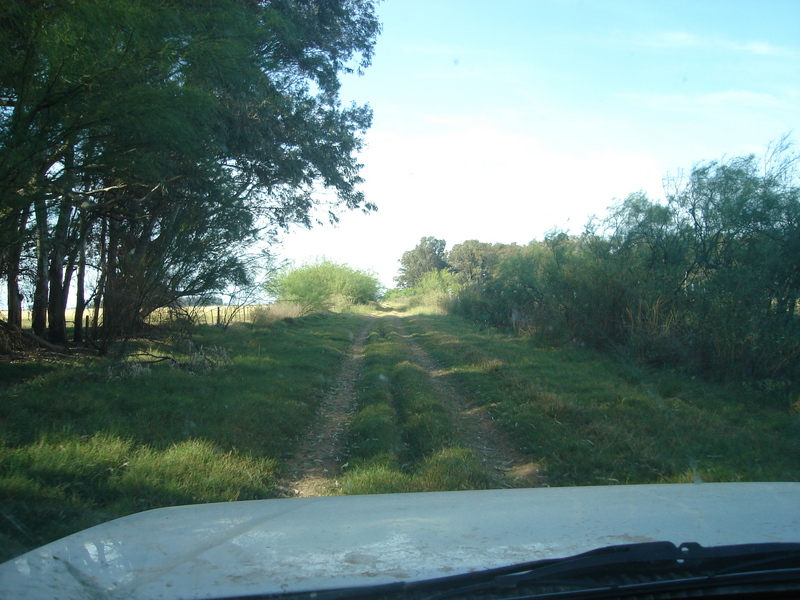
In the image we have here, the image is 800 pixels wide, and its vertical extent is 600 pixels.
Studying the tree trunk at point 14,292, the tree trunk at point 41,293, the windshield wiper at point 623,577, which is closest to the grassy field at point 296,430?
the tree trunk at point 14,292

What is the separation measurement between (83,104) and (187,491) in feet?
14.4

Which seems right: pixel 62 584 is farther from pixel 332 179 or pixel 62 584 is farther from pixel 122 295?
pixel 332 179

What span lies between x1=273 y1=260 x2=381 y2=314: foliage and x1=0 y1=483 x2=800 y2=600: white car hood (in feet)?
91.4

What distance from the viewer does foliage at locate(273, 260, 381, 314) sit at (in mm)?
39291

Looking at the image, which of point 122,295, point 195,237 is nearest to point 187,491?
point 122,295

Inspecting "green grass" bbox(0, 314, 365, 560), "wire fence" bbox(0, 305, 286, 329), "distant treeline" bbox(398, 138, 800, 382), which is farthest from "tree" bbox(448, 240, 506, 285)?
"green grass" bbox(0, 314, 365, 560)

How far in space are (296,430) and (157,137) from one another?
175 inches

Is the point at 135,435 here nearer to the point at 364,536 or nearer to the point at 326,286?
the point at 364,536

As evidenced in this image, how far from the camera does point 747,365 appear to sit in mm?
10344

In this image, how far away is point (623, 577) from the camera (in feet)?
6.92

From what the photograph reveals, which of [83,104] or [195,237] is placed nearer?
[83,104]

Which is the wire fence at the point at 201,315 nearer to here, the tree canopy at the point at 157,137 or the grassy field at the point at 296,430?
the tree canopy at the point at 157,137

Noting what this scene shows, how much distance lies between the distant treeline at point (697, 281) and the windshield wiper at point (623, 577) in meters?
9.29

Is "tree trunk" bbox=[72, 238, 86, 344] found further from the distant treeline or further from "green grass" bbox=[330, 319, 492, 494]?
the distant treeline
